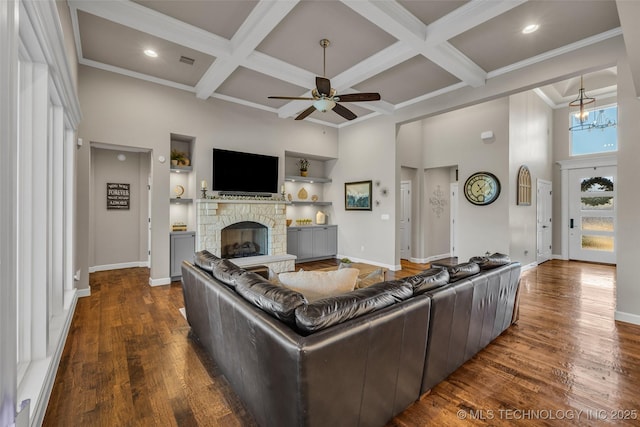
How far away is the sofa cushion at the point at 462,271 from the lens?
227 cm

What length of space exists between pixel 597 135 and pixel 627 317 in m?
5.35

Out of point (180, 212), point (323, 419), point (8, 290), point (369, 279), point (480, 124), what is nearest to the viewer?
point (8, 290)

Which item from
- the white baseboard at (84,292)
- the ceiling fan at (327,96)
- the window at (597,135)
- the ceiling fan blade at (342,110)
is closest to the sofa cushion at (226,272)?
the ceiling fan at (327,96)

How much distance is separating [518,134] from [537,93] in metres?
1.59

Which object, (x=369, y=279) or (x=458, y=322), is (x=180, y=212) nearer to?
(x=369, y=279)

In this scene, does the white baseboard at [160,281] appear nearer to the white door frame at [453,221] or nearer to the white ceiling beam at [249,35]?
the white ceiling beam at [249,35]

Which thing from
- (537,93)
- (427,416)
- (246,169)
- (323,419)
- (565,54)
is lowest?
(427,416)

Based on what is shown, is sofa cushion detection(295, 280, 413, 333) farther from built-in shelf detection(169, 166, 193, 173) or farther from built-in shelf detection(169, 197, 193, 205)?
built-in shelf detection(169, 166, 193, 173)

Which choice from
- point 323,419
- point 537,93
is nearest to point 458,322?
point 323,419

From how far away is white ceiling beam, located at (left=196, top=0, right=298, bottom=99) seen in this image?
2.84 m

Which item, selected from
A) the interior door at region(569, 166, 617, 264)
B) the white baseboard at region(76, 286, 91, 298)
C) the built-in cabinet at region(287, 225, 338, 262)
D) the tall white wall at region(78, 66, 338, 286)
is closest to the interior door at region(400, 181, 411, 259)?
the built-in cabinet at region(287, 225, 338, 262)

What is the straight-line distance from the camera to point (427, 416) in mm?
1764

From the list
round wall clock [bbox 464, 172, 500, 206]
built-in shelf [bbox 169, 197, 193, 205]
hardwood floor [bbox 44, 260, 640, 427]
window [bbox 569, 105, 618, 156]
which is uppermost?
window [bbox 569, 105, 618, 156]

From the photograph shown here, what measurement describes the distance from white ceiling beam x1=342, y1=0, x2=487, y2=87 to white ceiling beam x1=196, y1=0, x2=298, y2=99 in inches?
26.0
